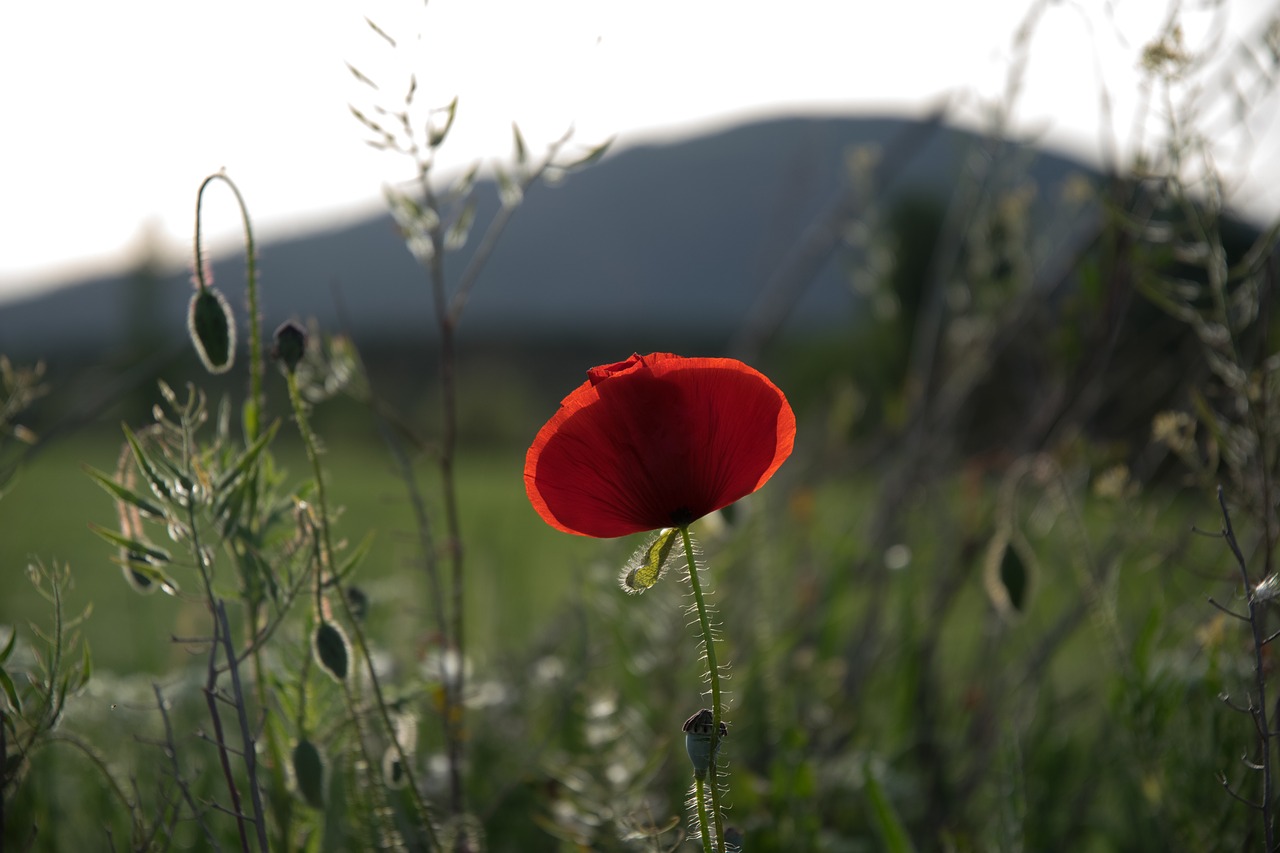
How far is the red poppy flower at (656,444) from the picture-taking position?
562 millimetres

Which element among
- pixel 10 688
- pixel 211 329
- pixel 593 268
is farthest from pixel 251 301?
pixel 593 268

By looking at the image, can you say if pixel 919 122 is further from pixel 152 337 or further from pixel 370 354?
pixel 370 354

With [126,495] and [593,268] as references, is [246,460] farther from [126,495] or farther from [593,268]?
[593,268]

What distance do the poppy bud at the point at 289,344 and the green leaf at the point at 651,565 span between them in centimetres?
26

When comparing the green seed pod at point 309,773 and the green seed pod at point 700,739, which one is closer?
the green seed pod at point 700,739

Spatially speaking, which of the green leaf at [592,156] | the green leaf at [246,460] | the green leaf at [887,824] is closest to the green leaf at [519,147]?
the green leaf at [592,156]

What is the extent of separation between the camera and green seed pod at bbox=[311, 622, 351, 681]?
71cm

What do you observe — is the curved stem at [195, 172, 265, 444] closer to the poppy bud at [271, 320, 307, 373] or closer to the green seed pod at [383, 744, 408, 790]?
the poppy bud at [271, 320, 307, 373]

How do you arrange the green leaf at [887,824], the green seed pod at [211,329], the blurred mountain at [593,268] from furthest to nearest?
the blurred mountain at [593,268] < the green leaf at [887,824] < the green seed pod at [211,329]

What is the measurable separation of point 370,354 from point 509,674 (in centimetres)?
2800

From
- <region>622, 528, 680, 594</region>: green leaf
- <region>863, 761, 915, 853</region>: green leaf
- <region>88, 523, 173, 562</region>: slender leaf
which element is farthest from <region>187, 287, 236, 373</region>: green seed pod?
<region>863, 761, 915, 853</region>: green leaf

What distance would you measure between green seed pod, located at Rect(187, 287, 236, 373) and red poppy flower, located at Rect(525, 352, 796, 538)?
1.04 ft

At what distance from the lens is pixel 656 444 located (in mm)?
564

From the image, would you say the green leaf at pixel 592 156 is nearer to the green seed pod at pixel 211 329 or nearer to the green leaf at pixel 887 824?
the green seed pod at pixel 211 329
